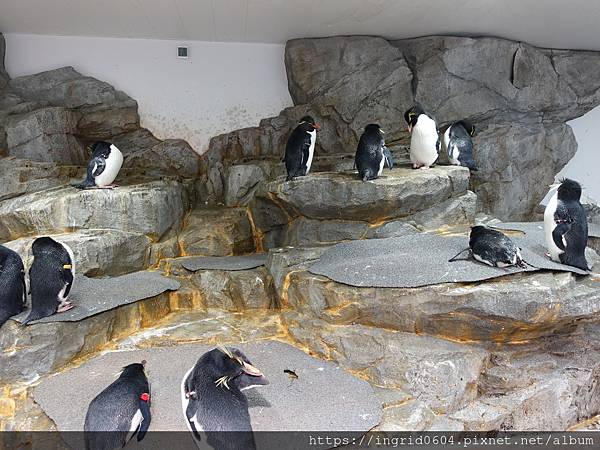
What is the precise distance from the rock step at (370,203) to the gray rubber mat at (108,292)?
1.32 metres

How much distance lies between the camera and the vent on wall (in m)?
6.31

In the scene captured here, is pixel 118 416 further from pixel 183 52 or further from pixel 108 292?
pixel 183 52

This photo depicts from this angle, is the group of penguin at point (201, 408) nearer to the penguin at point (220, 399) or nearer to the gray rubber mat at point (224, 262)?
the penguin at point (220, 399)

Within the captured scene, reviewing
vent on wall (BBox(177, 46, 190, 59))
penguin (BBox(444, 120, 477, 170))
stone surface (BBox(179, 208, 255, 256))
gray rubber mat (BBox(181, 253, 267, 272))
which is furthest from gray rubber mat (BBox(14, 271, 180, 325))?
penguin (BBox(444, 120, 477, 170))

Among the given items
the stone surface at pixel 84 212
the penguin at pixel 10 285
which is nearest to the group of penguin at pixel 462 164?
the stone surface at pixel 84 212

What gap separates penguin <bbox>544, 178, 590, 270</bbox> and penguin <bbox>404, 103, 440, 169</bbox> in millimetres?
1572

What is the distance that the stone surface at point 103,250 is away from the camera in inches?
161

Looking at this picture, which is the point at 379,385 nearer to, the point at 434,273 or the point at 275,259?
the point at 434,273

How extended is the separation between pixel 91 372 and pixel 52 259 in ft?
2.62

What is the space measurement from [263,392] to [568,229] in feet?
7.67

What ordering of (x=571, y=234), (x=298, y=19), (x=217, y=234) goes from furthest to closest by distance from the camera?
1. (x=298, y=19)
2. (x=217, y=234)
3. (x=571, y=234)

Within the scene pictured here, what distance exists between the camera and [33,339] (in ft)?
10.1

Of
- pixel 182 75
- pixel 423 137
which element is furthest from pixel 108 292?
pixel 182 75

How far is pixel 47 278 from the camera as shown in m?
3.19
